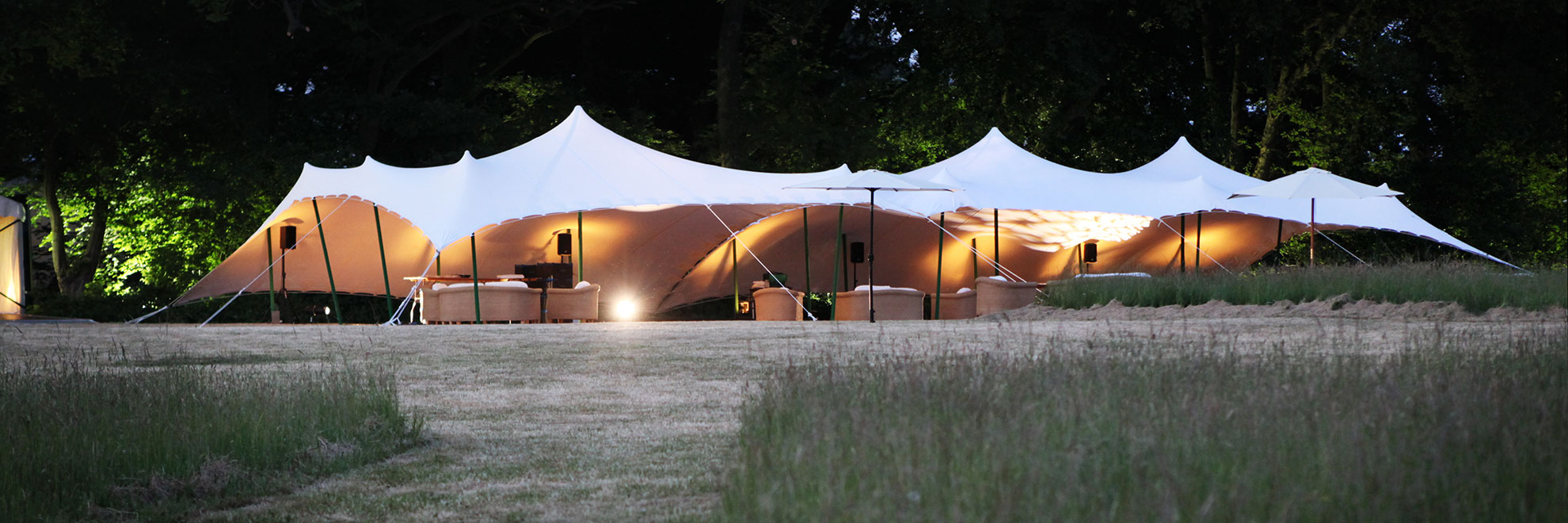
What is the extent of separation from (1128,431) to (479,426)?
2.83m

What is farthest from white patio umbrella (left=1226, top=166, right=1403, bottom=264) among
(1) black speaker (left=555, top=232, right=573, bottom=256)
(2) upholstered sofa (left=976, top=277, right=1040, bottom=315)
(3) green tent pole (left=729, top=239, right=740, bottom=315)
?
(1) black speaker (left=555, top=232, right=573, bottom=256)

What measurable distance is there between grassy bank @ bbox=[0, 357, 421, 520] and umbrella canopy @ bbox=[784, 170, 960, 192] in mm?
8244

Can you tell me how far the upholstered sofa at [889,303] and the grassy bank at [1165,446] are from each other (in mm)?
9973

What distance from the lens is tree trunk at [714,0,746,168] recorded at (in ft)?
76.1

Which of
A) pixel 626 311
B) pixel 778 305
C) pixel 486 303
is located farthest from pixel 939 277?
pixel 486 303

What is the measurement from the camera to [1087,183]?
17719 millimetres

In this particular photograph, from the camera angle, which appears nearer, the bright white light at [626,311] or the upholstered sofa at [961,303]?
the upholstered sofa at [961,303]

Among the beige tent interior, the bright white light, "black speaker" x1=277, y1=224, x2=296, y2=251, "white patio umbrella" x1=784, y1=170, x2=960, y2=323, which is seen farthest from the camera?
the bright white light

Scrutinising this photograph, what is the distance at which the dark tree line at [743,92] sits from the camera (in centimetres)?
2031

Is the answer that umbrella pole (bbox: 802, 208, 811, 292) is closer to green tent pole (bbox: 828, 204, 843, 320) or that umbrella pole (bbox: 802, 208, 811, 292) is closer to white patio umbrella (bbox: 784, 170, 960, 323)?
green tent pole (bbox: 828, 204, 843, 320)

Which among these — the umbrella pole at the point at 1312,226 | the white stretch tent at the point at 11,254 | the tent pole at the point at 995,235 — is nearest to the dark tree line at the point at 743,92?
the white stretch tent at the point at 11,254

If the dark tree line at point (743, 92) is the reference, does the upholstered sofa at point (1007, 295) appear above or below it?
below

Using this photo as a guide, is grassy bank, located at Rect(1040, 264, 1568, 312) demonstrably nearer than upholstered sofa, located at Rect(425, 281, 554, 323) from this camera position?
Yes

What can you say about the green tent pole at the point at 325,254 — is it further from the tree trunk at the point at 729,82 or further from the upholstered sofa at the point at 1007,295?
the tree trunk at the point at 729,82
